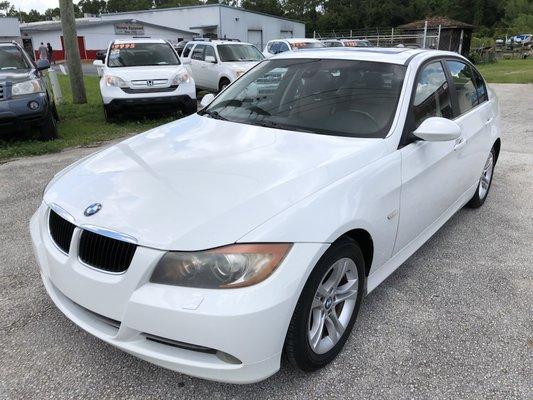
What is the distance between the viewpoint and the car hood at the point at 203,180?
2.16 meters

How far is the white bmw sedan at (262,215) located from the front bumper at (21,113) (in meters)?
4.69

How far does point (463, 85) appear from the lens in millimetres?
4113

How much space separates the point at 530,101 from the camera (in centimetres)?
1262

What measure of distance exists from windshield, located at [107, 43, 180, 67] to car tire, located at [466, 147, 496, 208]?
302 inches

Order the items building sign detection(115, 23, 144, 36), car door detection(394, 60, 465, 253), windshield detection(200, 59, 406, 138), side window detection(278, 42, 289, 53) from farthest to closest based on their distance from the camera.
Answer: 1. building sign detection(115, 23, 144, 36)
2. side window detection(278, 42, 289, 53)
3. windshield detection(200, 59, 406, 138)
4. car door detection(394, 60, 465, 253)

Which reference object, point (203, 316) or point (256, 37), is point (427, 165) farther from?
point (256, 37)

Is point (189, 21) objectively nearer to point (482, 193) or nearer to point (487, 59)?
point (487, 59)

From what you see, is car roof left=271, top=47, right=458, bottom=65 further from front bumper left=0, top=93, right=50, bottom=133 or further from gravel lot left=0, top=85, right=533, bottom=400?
front bumper left=0, top=93, right=50, bottom=133

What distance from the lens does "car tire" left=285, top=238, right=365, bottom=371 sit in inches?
87.7

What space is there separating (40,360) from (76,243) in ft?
2.68

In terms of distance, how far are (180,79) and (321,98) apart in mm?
7091

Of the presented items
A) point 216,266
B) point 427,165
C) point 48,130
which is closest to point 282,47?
point 48,130

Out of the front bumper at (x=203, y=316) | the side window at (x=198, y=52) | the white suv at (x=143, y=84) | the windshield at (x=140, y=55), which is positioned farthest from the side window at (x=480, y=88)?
the side window at (x=198, y=52)

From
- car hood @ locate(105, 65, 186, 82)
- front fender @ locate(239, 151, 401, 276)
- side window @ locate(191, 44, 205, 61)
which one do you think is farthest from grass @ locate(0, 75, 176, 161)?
front fender @ locate(239, 151, 401, 276)
